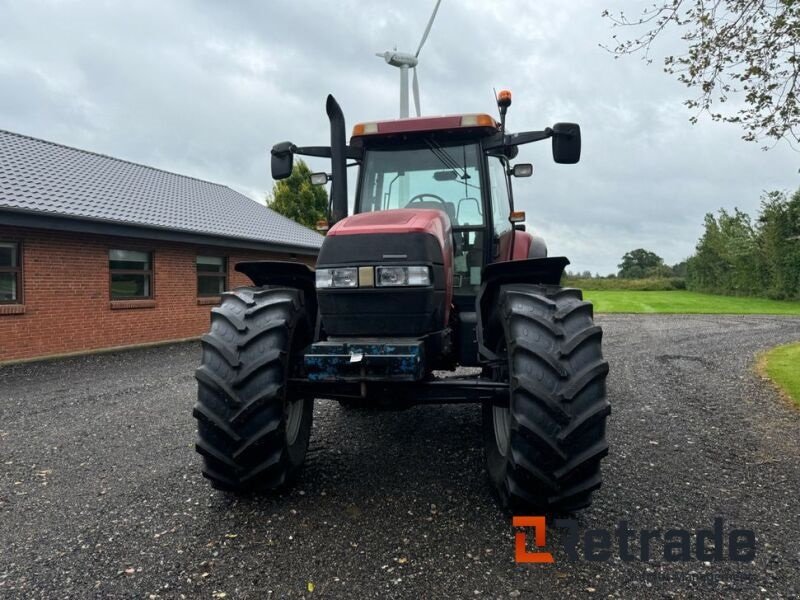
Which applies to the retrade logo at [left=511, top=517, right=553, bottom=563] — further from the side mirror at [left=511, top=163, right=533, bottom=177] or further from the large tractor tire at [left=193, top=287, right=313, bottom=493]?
the side mirror at [left=511, top=163, right=533, bottom=177]

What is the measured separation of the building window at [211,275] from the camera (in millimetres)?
13992

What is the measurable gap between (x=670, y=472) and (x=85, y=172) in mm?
14940

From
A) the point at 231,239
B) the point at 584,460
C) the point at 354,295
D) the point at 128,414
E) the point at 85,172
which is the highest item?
the point at 85,172

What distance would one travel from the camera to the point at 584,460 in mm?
2682

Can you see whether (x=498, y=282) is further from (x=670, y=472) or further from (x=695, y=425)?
(x=695, y=425)

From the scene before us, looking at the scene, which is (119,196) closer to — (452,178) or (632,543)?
(452,178)

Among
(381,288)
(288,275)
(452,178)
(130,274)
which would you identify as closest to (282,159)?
(288,275)

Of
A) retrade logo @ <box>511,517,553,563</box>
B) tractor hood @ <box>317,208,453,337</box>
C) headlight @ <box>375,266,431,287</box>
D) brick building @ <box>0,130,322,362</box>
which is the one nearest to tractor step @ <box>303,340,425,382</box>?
tractor hood @ <box>317,208,453,337</box>

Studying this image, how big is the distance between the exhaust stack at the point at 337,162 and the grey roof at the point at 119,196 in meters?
8.00

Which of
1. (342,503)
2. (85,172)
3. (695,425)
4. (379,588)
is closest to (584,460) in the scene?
(379,588)

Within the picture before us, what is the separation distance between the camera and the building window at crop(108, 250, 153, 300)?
38.4 feet

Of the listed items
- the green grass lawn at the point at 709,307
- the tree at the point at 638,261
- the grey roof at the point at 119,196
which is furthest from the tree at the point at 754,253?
the tree at the point at 638,261

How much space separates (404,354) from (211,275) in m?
12.5

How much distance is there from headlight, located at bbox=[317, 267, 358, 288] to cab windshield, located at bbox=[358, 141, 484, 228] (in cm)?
122
